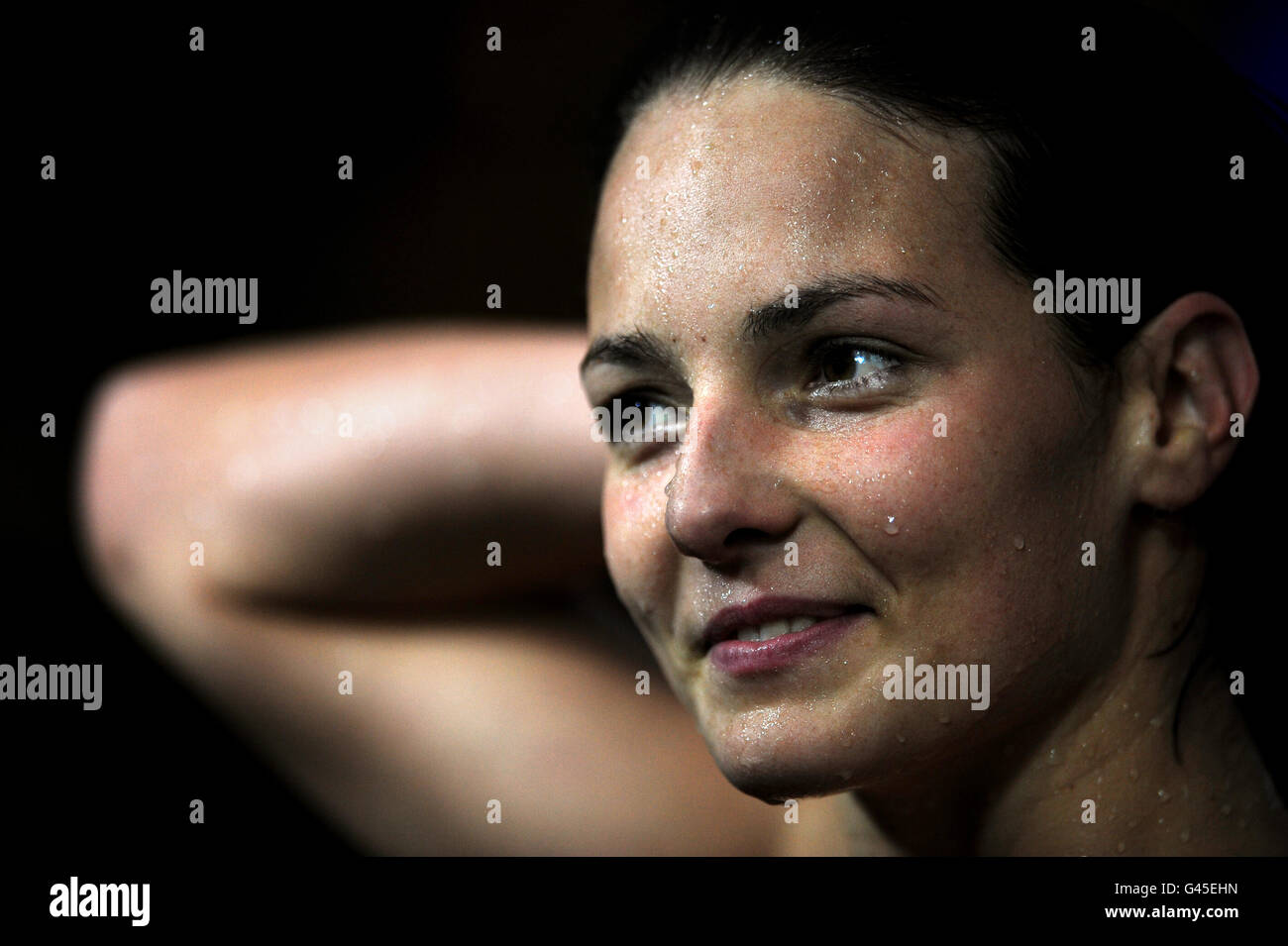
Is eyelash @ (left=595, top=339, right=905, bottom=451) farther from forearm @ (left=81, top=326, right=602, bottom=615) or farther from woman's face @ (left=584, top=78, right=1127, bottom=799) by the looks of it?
forearm @ (left=81, top=326, right=602, bottom=615)

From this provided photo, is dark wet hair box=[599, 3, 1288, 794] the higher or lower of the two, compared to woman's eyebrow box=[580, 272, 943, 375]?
higher

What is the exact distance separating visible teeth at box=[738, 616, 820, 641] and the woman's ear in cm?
22

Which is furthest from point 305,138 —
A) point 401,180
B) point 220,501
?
point 220,501

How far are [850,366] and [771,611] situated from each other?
0.52ft

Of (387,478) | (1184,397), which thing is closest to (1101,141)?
(1184,397)

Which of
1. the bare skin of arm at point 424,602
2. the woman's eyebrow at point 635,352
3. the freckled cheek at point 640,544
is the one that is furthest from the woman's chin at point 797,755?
the bare skin of arm at point 424,602

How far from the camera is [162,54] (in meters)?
1.33

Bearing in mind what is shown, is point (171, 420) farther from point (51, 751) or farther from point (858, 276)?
point (858, 276)

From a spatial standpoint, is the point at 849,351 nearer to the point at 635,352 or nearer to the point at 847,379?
the point at 847,379

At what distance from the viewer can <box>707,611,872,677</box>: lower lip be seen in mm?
701

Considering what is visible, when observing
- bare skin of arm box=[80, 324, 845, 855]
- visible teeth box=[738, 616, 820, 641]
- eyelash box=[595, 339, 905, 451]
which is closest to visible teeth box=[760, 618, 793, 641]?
visible teeth box=[738, 616, 820, 641]

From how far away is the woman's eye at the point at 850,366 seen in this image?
2.29 ft

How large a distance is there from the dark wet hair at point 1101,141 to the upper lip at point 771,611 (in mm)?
209
